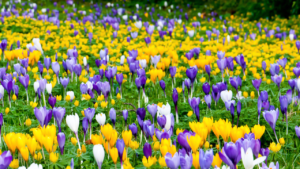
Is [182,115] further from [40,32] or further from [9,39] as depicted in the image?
[40,32]

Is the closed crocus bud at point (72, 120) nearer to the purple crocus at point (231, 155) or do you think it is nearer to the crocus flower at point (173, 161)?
the crocus flower at point (173, 161)

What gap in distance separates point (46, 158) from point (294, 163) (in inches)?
82.3

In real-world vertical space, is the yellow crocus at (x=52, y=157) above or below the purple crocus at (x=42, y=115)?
below

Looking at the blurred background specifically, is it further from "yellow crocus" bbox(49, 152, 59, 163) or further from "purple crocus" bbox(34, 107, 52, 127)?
"yellow crocus" bbox(49, 152, 59, 163)

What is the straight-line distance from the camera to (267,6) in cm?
1205

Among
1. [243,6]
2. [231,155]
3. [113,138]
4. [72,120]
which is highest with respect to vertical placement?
[243,6]

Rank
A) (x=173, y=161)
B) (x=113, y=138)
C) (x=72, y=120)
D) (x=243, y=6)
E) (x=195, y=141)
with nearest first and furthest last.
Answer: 1. (x=173, y=161)
2. (x=195, y=141)
3. (x=113, y=138)
4. (x=72, y=120)
5. (x=243, y=6)

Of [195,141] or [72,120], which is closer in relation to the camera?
[195,141]

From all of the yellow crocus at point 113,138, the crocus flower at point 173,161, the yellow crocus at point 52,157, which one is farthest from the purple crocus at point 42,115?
the crocus flower at point 173,161

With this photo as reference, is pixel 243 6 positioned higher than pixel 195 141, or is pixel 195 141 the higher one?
pixel 243 6

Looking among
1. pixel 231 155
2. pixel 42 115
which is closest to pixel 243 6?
pixel 42 115

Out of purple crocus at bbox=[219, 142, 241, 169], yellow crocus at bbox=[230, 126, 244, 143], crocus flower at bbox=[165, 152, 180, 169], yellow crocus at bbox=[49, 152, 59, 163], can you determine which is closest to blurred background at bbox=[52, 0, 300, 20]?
yellow crocus at bbox=[230, 126, 244, 143]

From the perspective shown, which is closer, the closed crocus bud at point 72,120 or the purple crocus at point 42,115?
the closed crocus bud at point 72,120

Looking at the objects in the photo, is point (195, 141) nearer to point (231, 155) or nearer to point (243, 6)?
point (231, 155)
